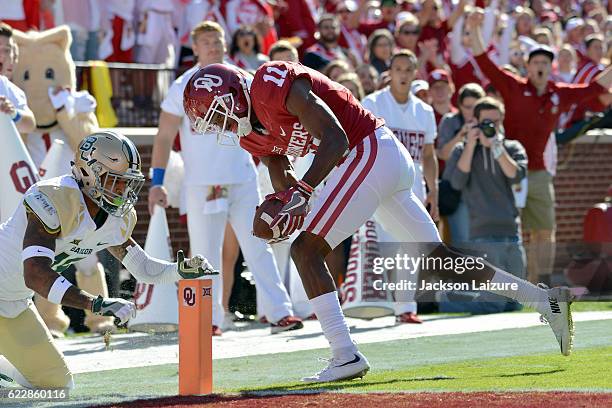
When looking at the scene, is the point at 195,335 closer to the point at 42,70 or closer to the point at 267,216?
the point at 267,216

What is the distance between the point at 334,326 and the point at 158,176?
3540 millimetres

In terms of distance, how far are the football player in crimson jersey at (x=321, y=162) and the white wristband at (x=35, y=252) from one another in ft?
3.59

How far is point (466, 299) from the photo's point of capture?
11.6 meters

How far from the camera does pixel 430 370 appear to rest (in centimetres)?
753

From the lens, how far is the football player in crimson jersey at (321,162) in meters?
6.77

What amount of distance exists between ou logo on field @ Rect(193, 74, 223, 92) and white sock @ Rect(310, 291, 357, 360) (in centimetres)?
123

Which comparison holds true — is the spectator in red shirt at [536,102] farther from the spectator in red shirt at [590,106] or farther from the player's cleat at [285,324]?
the player's cleat at [285,324]

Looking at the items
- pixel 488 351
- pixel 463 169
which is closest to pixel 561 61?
pixel 463 169

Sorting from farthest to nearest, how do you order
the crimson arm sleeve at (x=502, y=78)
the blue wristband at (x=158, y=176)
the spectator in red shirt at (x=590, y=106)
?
the spectator in red shirt at (x=590, y=106)
the crimson arm sleeve at (x=502, y=78)
the blue wristband at (x=158, y=176)

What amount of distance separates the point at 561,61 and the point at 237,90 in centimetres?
958

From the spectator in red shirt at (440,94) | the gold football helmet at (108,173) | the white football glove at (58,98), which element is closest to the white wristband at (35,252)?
the gold football helmet at (108,173)

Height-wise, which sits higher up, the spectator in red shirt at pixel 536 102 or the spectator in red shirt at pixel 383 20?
the spectator in red shirt at pixel 383 20

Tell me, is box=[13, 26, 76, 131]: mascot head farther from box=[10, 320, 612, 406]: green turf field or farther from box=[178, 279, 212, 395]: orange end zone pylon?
box=[178, 279, 212, 395]: orange end zone pylon

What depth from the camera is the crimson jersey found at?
22.6 ft
